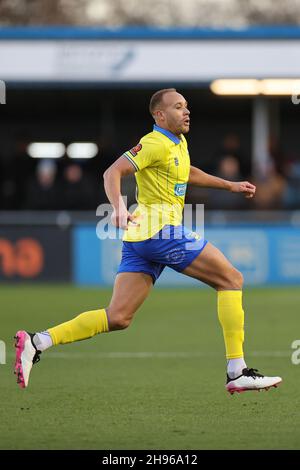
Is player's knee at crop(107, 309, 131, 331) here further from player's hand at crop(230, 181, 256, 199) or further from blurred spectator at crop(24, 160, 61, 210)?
blurred spectator at crop(24, 160, 61, 210)

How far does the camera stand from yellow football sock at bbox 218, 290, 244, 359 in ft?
25.8

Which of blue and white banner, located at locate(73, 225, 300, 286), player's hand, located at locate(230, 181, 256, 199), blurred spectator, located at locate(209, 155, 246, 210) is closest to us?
player's hand, located at locate(230, 181, 256, 199)

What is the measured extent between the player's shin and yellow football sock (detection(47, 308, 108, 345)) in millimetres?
817

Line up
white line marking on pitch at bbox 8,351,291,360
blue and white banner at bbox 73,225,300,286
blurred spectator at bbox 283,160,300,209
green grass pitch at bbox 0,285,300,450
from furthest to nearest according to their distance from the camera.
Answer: blurred spectator at bbox 283,160,300,209
blue and white banner at bbox 73,225,300,286
white line marking on pitch at bbox 8,351,291,360
green grass pitch at bbox 0,285,300,450

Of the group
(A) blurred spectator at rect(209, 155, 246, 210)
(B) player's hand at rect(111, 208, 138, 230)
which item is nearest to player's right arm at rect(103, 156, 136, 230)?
(B) player's hand at rect(111, 208, 138, 230)

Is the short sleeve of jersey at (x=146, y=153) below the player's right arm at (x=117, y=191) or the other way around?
the other way around

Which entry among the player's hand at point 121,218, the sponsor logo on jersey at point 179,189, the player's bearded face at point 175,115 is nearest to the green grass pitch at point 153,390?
the player's hand at point 121,218

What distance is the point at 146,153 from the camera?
7.63 meters

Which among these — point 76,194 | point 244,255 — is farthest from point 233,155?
point 76,194

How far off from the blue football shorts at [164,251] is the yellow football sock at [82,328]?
0.36 metres

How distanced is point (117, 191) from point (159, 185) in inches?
22.5

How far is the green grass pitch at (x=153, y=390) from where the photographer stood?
646 cm

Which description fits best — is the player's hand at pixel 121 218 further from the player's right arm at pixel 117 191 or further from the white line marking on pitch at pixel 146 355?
the white line marking on pitch at pixel 146 355

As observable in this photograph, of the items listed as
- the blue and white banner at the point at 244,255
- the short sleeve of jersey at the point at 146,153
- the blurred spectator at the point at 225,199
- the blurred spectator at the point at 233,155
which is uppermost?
the blurred spectator at the point at 233,155
